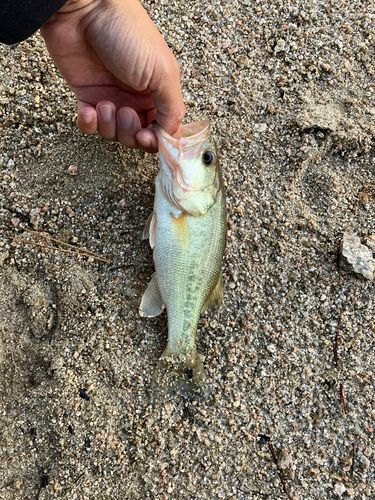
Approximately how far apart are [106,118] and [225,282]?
1.46 m

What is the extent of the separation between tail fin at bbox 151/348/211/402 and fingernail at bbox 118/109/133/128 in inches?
63.7

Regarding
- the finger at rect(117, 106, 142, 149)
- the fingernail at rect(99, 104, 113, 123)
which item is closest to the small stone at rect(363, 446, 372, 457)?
the finger at rect(117, 106, 142, 149)

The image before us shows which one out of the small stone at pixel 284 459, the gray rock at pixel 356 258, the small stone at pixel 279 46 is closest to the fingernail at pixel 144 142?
the small stone at pixel 279 46

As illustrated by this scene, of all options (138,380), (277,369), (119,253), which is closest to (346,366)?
(277,369)

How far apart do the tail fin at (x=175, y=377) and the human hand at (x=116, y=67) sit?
59.6 inches

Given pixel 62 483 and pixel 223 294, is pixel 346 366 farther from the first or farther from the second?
pixel 62 483

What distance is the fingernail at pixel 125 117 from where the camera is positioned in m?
2.63

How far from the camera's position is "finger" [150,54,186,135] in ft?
8.20

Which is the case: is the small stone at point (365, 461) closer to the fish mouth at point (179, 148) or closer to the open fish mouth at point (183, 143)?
the fish mouth at point (179, 148)

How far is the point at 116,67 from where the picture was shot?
2.48 metres

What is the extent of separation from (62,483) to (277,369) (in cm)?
163

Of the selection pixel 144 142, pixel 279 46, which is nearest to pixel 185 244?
pixel 144 142

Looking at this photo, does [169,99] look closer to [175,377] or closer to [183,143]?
[183,143]

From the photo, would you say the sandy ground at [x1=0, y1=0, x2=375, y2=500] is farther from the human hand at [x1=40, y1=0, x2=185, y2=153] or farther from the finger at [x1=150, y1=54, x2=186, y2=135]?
the finger at [x1=150, y1=54, x2=186, y2=135]
